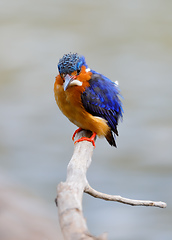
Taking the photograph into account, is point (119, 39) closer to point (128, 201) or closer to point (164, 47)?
point (164, 47)

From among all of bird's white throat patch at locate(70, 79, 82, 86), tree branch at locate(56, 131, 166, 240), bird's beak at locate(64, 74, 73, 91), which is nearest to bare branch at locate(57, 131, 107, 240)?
tree branch at locate(56, 131, 166, 240)

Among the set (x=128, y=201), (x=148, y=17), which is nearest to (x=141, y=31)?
(x=148, y=17)

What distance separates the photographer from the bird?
303 centimetres

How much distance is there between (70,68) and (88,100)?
305 millimetres

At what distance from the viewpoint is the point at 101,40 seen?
8.80m

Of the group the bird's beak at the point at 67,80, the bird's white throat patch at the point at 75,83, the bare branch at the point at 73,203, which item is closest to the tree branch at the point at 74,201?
the bare branch at the point at 73,203

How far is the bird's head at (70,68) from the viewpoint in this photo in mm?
2852

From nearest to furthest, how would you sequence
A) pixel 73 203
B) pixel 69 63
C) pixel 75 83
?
pixel 73 203 → pixel 69 63 → pixel 75 83

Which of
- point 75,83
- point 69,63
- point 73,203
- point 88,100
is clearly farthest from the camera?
point 88,100

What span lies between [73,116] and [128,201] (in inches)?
37.2

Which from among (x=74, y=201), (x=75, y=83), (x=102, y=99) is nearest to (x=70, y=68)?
(x=75, y=83)

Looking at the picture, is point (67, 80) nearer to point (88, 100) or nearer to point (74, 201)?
point (88, 100)

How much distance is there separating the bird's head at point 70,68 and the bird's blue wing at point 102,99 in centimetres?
15

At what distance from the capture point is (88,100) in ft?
10.2
